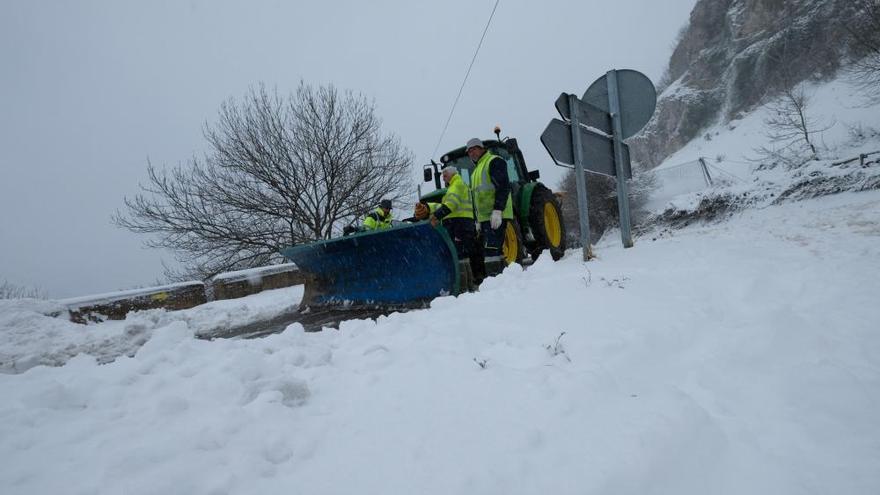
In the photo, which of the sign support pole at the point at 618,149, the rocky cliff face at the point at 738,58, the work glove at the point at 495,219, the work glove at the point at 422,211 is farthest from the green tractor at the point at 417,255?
the rocky cliff face at the point at 738,58

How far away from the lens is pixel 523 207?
5.58m

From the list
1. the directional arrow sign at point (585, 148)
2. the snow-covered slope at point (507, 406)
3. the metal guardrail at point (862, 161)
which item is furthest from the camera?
the metal guardrail at point (862, 161)

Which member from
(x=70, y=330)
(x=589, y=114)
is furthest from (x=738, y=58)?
(x=70, y=330)

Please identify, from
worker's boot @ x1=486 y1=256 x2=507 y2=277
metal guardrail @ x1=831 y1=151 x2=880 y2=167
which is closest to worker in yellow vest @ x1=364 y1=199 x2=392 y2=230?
worker's boot @ x1=486 y1=256 x2=507 y2=277

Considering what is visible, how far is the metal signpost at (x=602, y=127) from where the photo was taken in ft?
13.8

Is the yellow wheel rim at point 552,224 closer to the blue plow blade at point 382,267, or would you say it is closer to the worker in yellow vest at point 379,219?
the blue plow blade at point 382,267

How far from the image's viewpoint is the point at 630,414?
4.02 ft

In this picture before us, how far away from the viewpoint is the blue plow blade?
4559 mm

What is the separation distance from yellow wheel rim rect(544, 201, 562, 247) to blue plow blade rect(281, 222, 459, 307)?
200 centimetres

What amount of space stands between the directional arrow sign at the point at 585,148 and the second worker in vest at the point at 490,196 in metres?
0.72

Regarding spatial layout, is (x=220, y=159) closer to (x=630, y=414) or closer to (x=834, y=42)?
(x=630, y=414)

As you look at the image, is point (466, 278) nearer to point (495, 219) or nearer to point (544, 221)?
point (495, 219)

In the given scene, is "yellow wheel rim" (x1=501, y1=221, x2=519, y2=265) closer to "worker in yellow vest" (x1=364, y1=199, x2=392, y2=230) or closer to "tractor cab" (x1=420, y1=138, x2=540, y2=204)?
"tractor cab" (x1=420, y1=138, x2=540, y2=204)

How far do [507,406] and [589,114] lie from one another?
13.3 feet
